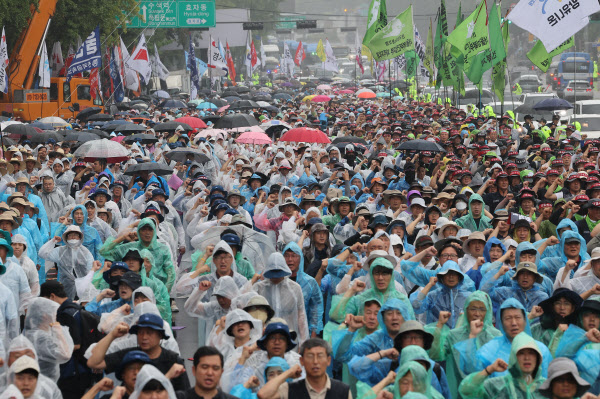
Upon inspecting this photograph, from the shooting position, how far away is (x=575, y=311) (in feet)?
23.4

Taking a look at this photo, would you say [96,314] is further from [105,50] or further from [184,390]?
[105,50]

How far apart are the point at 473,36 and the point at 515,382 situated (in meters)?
14.8

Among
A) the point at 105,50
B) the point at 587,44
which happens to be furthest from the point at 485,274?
the point at 587,44

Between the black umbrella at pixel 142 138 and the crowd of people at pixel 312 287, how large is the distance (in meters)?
4.03

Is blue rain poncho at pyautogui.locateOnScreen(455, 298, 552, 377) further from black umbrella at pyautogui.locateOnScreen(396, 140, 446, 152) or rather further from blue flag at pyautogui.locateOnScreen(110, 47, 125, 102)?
blue flag at pyautogui.locateOnScreen(110, 47, 125, 102)

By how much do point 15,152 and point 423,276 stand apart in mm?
10214

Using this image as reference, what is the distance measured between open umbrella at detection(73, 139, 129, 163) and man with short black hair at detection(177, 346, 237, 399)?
10445mm

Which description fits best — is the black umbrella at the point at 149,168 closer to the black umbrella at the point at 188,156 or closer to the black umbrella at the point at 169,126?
the black umbrella at the point at 188,156

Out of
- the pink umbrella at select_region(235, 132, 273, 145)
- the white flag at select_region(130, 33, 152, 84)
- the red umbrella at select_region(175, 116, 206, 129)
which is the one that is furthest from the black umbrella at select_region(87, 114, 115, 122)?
the pink umbrella at select_region(235, 132, 273, 145)

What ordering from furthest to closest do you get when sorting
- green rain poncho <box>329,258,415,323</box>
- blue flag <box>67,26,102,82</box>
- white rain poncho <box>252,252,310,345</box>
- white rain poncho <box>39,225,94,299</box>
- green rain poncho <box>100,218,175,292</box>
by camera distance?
1. blue flag <box>67,26,102,82</box>
2. white rain poncho <box>39,225,94,299</box>
3. green rain poncho <box>100,218,175,292</box>
4. white rain poncho <box>252,252,310,345</box>
5. green rain poncho <box>329,258,415,323</box>

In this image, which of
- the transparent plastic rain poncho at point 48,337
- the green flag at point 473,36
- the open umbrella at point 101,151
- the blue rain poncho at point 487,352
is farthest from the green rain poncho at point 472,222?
the green flag at point 473,36

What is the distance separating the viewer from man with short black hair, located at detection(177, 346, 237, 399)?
5.81 metres

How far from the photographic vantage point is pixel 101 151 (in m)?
16.2

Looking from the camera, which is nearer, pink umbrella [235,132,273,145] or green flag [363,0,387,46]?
pink umbrella [235,132,273,145]
